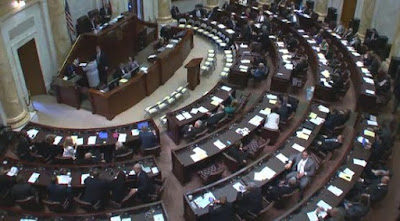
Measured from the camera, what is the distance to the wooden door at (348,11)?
22.1m

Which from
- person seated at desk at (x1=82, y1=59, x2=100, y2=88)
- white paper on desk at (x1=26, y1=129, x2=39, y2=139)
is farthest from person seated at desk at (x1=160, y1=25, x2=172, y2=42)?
white paper on desk at (x1=26, y1=129, x2=39, y2=139)

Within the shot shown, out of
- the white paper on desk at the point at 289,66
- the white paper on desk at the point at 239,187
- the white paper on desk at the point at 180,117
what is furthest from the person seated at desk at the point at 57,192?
the white paper on desk at the point at 289,66

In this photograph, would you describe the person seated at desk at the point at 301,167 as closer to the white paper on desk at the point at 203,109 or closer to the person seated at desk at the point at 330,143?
the person seated at desk at the point at 330,143

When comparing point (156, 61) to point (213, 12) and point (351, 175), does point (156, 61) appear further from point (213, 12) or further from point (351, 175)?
point (351, 175)

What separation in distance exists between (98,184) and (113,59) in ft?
30.6

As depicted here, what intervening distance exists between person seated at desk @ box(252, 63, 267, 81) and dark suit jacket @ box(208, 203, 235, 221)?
788cm

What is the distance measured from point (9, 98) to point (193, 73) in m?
6.83

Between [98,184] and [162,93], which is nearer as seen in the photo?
[98,184]

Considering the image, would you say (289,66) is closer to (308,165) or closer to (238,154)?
(238,154)

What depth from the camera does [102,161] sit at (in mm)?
11133

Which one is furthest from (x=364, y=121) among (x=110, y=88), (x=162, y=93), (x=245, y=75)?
(x=110, y=88)

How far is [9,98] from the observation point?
12195mm

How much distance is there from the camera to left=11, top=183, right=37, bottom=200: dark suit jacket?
938 centimetres

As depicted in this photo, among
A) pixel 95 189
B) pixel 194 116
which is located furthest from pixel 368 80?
pixel 95 189
